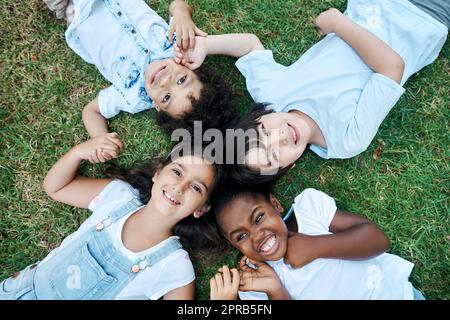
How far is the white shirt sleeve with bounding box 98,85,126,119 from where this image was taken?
2416mm

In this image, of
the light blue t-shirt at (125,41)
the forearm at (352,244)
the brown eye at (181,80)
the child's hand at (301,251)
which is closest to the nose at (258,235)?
the child's hand at (301,251)

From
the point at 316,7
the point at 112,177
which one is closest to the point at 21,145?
the point at 112,177

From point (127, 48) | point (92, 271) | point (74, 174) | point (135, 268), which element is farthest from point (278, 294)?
point (127, 48)

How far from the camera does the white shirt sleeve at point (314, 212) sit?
2223 mm

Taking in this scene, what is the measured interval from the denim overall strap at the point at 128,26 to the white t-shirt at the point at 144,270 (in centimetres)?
79

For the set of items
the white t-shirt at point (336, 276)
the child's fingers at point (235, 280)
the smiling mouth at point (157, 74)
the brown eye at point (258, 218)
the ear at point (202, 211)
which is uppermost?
the smiling mouth at point (157, 74)

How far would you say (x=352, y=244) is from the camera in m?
2.09

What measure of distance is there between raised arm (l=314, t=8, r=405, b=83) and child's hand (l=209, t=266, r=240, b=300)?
121 cm

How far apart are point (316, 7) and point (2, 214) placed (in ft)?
6.72

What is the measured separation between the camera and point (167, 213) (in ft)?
6.77

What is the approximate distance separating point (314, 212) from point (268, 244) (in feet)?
1.06

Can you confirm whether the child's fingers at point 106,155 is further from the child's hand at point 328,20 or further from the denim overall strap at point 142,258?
the child's hand at point 328,20

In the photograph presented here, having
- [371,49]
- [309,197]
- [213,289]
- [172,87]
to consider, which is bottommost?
[213,289]

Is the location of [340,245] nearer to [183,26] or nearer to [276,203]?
[276,203]
